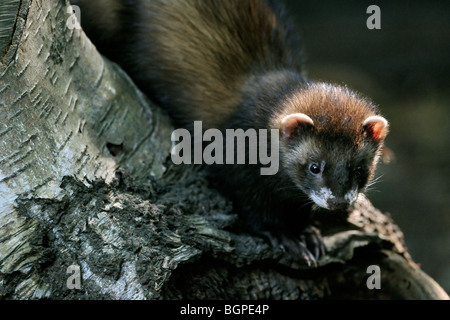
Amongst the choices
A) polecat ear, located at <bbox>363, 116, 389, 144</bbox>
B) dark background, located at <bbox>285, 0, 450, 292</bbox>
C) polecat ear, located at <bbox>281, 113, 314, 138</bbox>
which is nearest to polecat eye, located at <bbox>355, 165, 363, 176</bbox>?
polecat ear, located at <bbox>363, 116, 389, 144</bbox>

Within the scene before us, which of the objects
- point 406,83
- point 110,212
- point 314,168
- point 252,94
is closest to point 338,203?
point 314,168

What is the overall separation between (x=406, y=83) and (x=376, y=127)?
5.33 metres

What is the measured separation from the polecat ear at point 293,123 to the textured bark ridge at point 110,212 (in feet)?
2.44

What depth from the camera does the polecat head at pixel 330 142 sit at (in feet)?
12.3

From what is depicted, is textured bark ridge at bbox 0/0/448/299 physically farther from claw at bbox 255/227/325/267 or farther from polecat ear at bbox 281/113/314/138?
polecat ear at bbox 281/113/314/138

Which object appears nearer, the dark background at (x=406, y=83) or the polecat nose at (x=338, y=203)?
the polecat nose at (x=338, y=203)

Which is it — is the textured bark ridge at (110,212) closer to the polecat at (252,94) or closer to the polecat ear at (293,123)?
the polecat at (252,94)

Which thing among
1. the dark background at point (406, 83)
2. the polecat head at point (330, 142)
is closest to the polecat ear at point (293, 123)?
the polecat head at point (330, 142)

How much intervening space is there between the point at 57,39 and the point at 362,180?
231 cm

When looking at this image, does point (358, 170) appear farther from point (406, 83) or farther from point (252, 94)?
point (406, 83)

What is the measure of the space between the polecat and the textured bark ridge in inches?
12.3

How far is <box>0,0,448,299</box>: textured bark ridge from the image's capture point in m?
3.09

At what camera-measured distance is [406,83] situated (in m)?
8.84

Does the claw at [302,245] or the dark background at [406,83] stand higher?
the dark background at [406,83]
